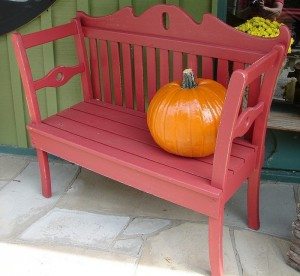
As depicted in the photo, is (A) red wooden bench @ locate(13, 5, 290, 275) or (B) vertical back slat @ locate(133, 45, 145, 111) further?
(B) vertical back slat @ locate(133, 45, 145, 111)

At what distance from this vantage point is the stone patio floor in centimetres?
271

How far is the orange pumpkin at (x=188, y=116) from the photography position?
8.15 feet

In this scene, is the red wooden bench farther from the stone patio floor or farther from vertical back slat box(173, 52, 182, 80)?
the stone patio floor

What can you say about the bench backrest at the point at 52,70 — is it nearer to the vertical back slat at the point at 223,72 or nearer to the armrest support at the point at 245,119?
the vertical back slat at the point at 223,72

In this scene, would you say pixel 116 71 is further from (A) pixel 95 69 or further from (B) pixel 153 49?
(B) pixel 153 49

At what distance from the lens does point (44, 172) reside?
3.29 meters

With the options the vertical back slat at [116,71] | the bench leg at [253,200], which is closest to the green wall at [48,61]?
the vertical back slat at [116,71]

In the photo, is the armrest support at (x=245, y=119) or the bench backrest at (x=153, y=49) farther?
the bench backrest at (x=153, y=49)

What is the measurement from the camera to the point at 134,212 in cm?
318

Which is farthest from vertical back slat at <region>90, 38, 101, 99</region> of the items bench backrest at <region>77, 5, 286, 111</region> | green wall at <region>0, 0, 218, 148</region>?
green wall at <region>0, 0, 218, 148</region>

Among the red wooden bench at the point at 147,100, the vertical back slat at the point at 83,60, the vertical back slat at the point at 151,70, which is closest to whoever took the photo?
the red wooden bench at the point at 147,100

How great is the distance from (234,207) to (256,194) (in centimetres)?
36

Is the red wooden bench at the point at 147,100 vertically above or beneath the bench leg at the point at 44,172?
above

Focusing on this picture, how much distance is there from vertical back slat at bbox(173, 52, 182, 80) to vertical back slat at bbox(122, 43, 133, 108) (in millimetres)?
330
